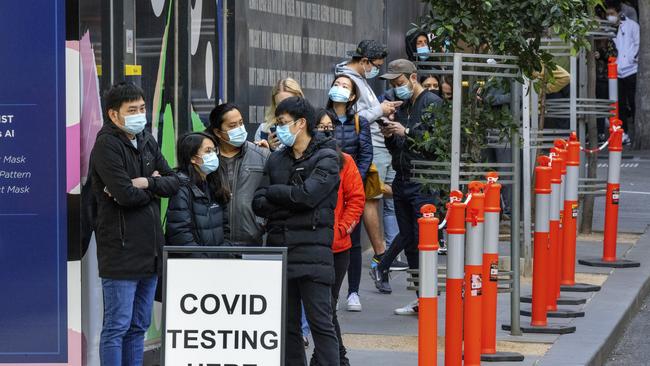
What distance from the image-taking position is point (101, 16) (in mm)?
8141

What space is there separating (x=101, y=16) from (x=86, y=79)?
0.40 metres

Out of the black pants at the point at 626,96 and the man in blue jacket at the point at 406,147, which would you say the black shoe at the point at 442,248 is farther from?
the black pants at the point at 626,96

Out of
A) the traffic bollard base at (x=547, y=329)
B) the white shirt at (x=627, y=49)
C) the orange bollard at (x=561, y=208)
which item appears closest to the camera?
the traffic bollard base at (x=547, y=329)

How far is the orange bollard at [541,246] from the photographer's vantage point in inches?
403

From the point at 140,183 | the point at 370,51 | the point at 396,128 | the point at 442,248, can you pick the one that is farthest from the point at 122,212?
the point at 442,248

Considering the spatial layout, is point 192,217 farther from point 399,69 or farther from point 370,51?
point 370,51

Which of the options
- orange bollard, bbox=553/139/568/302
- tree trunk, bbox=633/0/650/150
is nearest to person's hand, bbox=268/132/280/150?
orange bollard, bbox=553/139/568/302

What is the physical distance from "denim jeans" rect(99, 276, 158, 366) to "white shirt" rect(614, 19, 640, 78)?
2066 cm

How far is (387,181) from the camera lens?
1328 centimetres

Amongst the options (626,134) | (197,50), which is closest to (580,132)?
(197,50)

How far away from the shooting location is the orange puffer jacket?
8344 millimetres

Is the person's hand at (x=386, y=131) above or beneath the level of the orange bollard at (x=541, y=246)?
above

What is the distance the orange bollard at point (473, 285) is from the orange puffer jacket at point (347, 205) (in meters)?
0.67

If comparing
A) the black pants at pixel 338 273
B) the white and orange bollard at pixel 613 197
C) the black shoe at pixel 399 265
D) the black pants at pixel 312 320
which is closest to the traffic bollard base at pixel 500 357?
the black pants at pixel 338 273
